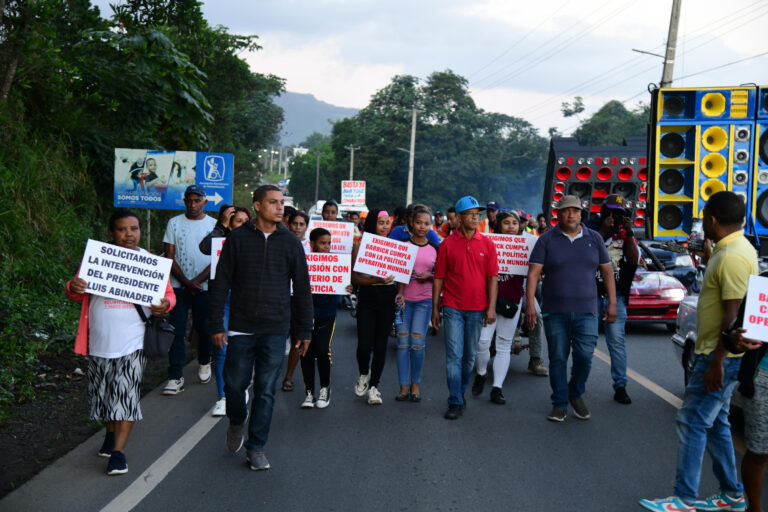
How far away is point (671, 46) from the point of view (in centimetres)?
2092

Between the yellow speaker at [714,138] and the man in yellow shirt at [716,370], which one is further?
the yellow speaker at [714,138]

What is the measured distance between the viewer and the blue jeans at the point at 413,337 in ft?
25.1

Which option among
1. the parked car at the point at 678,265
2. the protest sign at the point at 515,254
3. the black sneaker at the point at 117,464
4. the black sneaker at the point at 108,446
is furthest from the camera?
the parked car at the point at 678,265

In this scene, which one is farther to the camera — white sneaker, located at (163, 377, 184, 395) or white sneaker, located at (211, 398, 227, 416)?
white sneaker, located at (163, 377, 184, 395)

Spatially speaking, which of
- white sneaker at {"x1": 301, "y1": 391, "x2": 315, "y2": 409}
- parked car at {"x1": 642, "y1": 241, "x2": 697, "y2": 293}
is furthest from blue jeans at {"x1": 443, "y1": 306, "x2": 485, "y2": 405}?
parked car at {"x1": 642, "y1": 241, "x2": 697, "y2": 293}

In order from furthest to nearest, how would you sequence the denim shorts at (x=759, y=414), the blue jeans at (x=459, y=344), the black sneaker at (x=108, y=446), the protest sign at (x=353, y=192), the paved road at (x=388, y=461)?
the protest sign at (x=353, y=192) → the blue jeans at (x=459, y=344) → the black sneaker at (x=108, y=446) → the paved road at (x=388, y=461) → the denim shorts at (x=759, y=414)

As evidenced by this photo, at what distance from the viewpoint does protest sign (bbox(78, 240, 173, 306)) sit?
211 inches

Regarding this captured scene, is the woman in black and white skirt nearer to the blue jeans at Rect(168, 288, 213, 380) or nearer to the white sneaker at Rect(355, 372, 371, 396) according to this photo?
the blue jeans at Rect(168, 288, 213, 380)

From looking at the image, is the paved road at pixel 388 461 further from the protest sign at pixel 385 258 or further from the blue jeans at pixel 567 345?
the protest sign at pixel 385 258

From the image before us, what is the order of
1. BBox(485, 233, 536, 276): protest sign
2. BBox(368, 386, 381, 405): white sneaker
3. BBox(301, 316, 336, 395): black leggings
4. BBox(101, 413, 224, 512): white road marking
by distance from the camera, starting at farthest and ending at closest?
BBox(485, 233, 536, 276): protest sign < BBox(368, 386, 381, 405): white sneaker < BBox(301, 316, 336, 395): black leggings < BBox(101, 413, 224, 512): white road marking

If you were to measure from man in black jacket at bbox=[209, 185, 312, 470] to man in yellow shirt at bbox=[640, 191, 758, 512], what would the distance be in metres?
2.57

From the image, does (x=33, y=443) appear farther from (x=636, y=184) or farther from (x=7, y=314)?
(x=636, y=184)

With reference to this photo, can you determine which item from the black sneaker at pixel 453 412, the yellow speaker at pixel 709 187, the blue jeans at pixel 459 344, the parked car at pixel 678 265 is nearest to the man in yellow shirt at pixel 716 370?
the black sneaker at pixel 453 412

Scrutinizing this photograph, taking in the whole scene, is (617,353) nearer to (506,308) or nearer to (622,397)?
(622,397)
